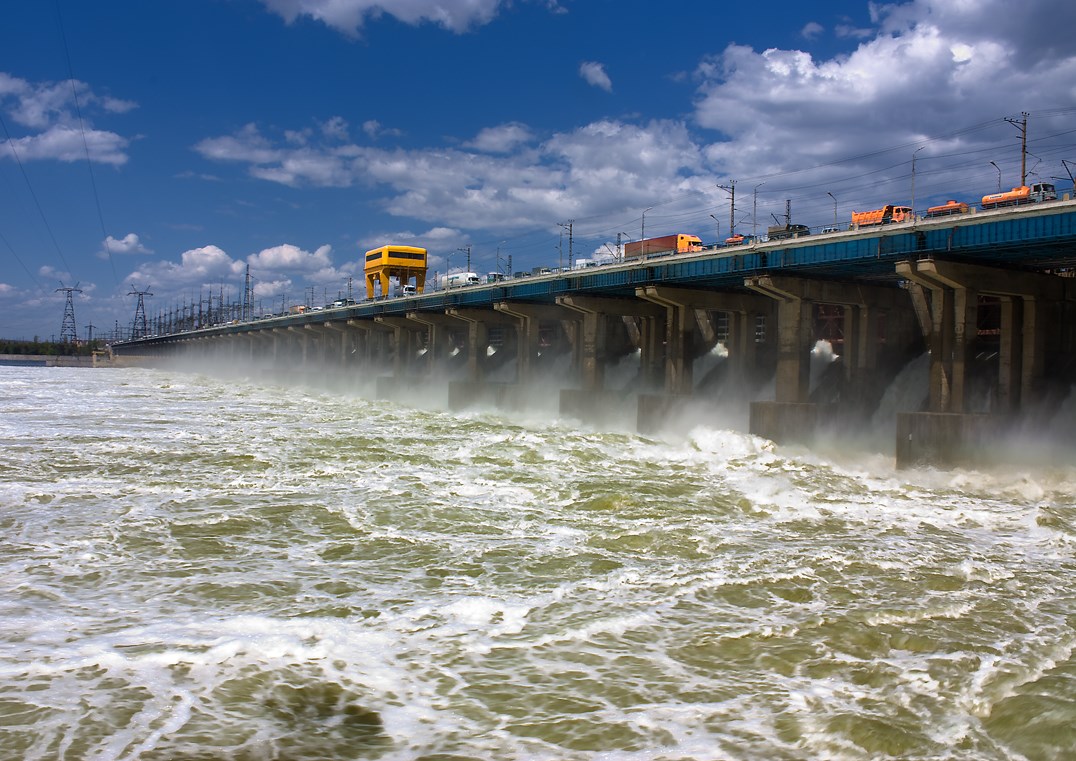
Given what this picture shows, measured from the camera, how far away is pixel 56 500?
18.7 meters

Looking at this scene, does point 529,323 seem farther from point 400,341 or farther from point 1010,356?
point 1010,356

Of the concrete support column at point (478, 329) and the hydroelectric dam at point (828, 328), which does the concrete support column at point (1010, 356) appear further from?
the concrete support column at point (478, 329)

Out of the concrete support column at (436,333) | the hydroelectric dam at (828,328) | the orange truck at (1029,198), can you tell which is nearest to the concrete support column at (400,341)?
the concrete support column at (436,333)

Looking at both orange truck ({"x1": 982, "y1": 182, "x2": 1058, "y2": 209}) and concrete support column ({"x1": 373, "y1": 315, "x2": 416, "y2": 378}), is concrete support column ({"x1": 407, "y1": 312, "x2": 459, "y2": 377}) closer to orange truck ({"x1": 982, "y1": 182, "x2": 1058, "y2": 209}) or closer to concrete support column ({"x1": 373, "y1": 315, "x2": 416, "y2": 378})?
concrete support column ({"x1": 373, "y1": 315, "x2": 416, "y2": 378})

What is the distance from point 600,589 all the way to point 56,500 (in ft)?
44.2

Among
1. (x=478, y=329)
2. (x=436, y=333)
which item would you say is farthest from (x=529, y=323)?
(x=436, y=333)

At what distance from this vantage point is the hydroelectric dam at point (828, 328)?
31.3 metres

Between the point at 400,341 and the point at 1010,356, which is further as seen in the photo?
the point at 400,341

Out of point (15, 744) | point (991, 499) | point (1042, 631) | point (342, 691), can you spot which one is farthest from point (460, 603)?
point (991, 499)

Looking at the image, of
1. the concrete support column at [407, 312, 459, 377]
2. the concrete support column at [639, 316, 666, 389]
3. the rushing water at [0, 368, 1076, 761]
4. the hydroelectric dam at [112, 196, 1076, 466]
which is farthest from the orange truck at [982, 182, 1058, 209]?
the concrete support column at [407, 312, 459, 377]

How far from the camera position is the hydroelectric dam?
31.3 metres

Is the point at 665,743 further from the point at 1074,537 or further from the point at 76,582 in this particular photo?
the point at 1074,537

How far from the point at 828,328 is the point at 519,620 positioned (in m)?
44.8

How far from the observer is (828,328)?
51312mm
